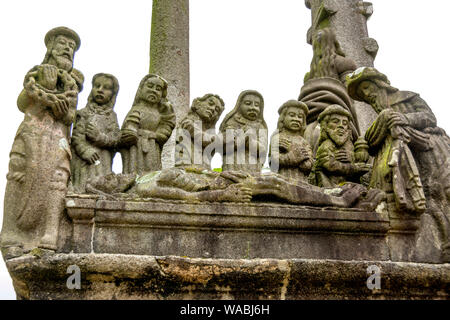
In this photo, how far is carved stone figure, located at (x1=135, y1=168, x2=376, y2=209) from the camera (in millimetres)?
4371

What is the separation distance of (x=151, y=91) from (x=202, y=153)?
34.9 inches

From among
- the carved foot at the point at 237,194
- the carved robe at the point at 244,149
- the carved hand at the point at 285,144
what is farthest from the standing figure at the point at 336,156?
the carved foot at the point at 237,194

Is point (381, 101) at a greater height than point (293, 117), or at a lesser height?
greater

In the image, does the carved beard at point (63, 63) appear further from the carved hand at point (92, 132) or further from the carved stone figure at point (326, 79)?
the carved stone figure at point (326, 79)

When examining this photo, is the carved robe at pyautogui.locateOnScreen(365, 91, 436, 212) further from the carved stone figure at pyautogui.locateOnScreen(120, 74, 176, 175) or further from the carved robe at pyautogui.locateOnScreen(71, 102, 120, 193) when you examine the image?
the carved robe at pyautogui.locateOnScreen(71, 102, 120, 193)

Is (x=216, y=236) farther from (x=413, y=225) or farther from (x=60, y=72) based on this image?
(x=60, y=72)

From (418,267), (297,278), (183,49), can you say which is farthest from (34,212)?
(183,49)

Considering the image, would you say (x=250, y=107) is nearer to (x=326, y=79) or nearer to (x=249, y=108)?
(x=249, y=108)

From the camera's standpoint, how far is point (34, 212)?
4090 millimetres

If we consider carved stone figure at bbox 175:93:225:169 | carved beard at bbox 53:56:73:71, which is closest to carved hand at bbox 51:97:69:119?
carved beard at bbox 53:56:73:71

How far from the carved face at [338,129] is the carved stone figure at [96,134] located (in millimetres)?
2329

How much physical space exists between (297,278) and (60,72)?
282cm

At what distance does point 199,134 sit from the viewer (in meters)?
5.40

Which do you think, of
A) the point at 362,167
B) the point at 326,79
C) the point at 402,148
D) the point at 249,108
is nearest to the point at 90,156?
the point at 249,108
